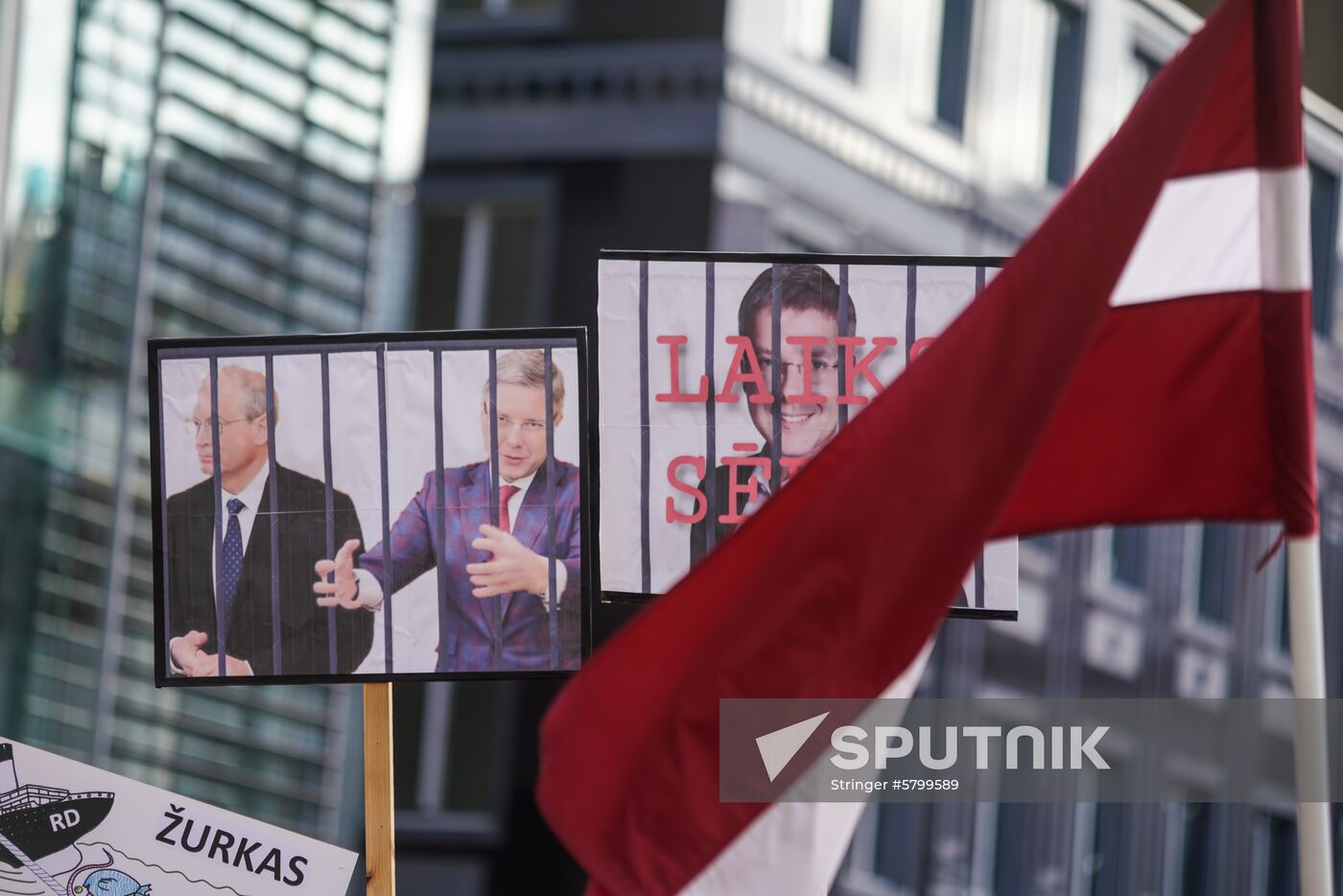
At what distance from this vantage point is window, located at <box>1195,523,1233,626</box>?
15898 millimetres

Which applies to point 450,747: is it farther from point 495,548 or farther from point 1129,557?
point 495,548

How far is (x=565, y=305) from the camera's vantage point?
46.8 feet

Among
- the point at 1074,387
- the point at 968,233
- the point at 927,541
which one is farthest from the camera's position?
the point at 968,233

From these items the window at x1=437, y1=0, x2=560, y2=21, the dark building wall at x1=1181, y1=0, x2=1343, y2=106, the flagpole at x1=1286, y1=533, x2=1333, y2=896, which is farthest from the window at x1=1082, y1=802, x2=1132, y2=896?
the flagpole at x1=1286, y1=533, x2=1333, y2=896

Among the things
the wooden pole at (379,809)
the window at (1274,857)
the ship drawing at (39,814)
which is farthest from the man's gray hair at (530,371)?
the window at (1274,857)

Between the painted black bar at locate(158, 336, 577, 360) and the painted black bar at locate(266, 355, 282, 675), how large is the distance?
3 centimetres

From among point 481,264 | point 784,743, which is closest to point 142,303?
point 481,264

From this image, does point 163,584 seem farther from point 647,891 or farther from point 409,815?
point 409,815

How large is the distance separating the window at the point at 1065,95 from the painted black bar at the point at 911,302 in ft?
37.6

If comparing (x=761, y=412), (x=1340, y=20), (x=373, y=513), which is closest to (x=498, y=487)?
(x=373, y=513)

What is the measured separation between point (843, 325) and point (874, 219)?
1021cm

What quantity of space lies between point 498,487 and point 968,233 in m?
11.1

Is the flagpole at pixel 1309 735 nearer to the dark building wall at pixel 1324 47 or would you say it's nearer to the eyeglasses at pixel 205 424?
the eyeglasses at pixel 205 424

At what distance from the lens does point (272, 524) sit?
428 cm
